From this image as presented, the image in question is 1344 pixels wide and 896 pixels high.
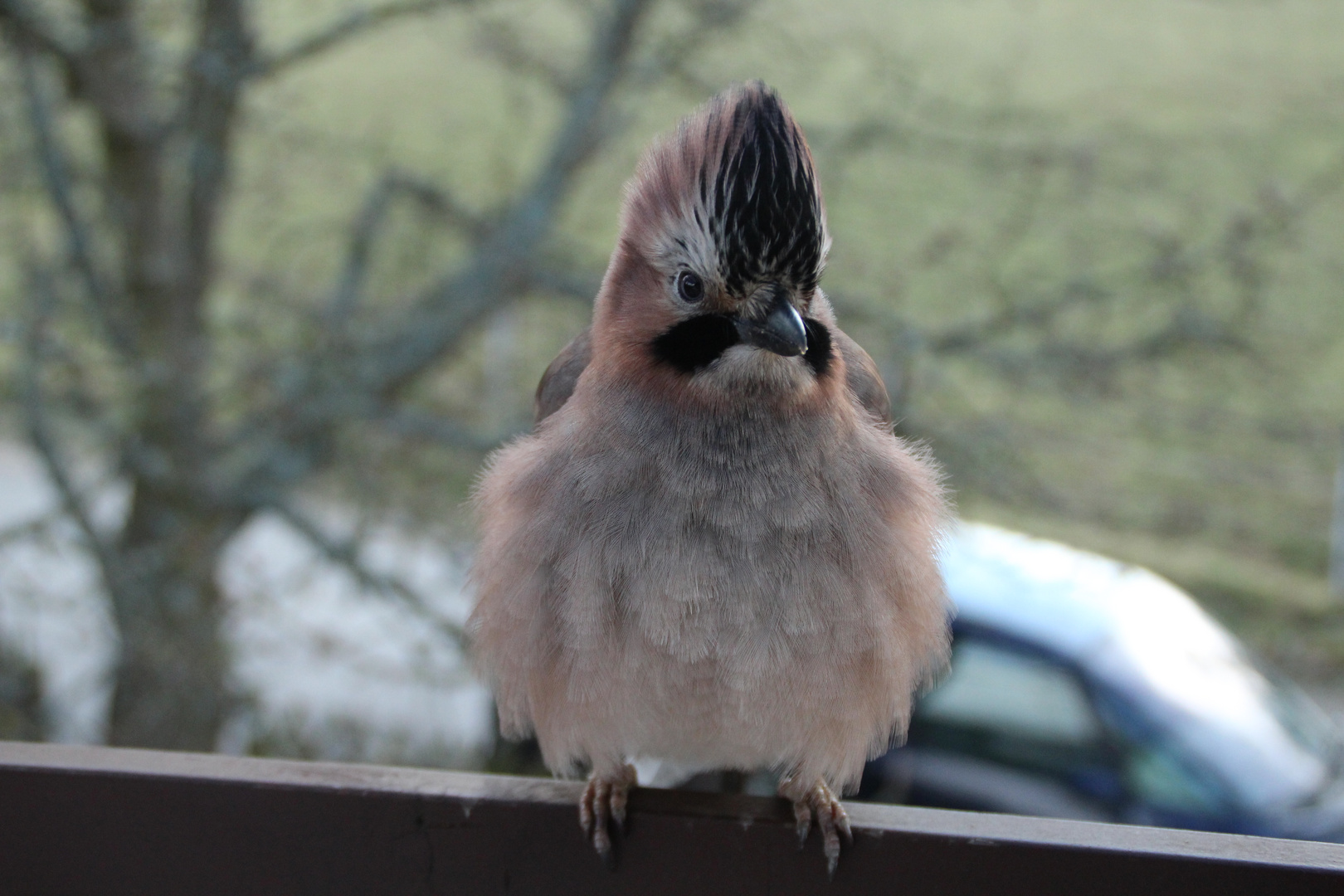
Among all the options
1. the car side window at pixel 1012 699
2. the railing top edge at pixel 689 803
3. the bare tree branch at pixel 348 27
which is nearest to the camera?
the railing top edge at pixel 689 803

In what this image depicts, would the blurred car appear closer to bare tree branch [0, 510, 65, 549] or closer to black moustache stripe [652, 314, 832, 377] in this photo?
black moustache stripe [652, 314, 832, 377]

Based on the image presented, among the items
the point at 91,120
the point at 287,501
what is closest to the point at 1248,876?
the point at 287,501

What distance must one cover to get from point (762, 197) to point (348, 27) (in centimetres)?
371

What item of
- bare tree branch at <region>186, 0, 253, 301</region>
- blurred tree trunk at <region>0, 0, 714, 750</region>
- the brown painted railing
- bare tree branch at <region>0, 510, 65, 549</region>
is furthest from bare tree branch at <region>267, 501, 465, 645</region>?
the brown painted railing

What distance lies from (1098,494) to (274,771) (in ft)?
20.4

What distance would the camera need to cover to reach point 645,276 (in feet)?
7.61

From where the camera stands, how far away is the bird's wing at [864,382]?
265 cm

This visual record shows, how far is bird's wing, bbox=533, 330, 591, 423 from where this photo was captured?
9.11 feet

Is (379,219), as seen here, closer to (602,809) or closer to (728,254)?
(728,254)

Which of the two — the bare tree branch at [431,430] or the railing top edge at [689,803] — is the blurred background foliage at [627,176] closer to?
the bare tree branch at [431,430]

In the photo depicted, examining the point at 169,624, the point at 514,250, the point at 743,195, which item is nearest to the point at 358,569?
the point at 169,624

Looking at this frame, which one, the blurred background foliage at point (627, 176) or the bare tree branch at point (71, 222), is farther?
the blurred background foliage at point (627, 176)

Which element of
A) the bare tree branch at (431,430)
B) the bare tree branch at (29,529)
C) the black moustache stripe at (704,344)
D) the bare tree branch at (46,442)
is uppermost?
the bare tree branch at (431,430)

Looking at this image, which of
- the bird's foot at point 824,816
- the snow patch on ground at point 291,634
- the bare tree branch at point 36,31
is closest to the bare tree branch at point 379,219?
the snow patch on ground at point 291,634
